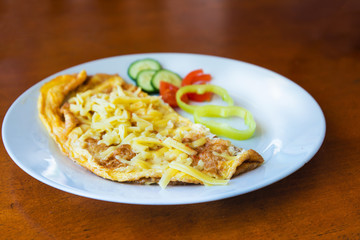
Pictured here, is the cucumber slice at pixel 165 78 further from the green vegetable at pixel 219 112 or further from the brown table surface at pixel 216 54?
the brown table surface at pixel 216 54

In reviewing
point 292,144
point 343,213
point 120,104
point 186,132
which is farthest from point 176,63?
point 343,213

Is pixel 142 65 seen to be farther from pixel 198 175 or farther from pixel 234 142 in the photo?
pixel 198 175

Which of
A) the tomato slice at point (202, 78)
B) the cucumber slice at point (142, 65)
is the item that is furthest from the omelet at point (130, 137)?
the tomato slice at point (202, 78)

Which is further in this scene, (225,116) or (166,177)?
(225,116)

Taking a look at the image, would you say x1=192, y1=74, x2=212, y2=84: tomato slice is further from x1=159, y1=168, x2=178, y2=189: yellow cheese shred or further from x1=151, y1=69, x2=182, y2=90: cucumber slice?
x1=159, y1=168, x2=178, y2=189: yellow cheese shred

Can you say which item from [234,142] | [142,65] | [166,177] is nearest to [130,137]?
[166,177]

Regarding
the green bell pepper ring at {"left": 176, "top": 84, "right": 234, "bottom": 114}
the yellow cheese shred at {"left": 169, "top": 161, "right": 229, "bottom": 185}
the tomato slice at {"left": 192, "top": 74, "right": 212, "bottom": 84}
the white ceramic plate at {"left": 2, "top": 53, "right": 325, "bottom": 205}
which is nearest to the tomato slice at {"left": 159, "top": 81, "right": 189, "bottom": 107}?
the green bell pepper ring at {"left": 176, "top": 84, "right": 234, "bottom": 114}
